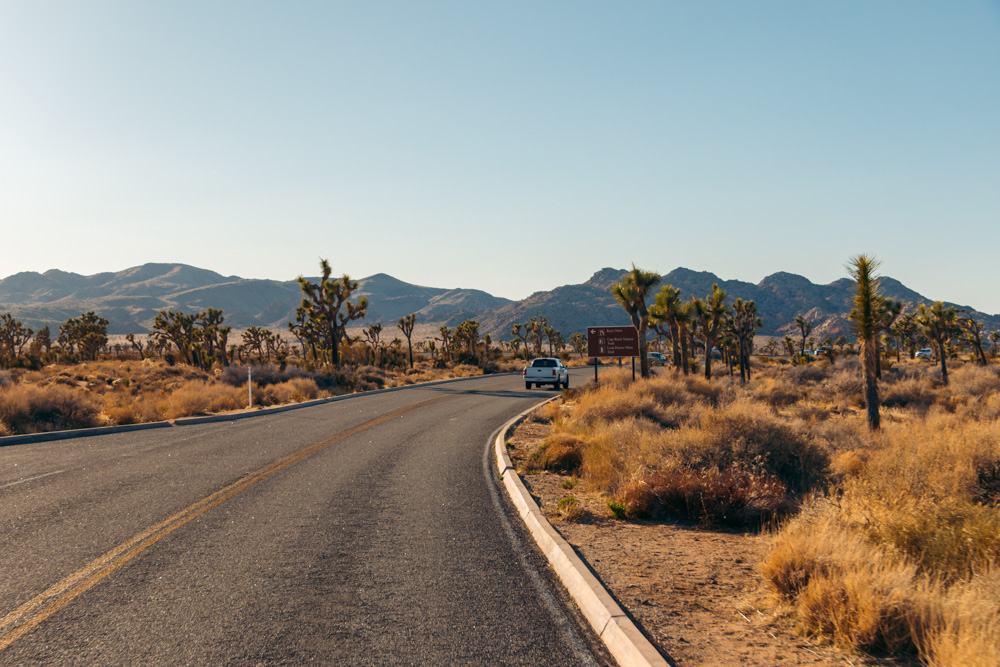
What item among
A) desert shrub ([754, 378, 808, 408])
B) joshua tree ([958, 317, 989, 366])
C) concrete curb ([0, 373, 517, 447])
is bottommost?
desert shrub ([754, 378, 808, 408])

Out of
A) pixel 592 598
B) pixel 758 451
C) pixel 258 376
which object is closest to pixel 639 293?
pixel 258 376

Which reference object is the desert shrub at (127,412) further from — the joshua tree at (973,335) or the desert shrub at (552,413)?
the joshua tree at (973,335)

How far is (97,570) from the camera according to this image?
563 cm

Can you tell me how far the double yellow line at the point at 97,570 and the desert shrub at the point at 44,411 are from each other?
32.3 ft

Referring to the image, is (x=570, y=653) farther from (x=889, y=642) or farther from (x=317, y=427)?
(x=317, y=427)

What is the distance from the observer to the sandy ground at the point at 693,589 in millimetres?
4074

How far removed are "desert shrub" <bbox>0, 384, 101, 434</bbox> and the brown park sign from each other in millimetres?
21789

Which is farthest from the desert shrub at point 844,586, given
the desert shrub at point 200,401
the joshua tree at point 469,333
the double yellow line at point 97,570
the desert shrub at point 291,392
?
the joshua tree at point 469,333

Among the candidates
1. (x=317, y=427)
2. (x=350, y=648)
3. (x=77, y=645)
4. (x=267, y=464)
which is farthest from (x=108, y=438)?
(x=350, y=648)

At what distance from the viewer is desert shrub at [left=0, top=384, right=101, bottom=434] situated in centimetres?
1577

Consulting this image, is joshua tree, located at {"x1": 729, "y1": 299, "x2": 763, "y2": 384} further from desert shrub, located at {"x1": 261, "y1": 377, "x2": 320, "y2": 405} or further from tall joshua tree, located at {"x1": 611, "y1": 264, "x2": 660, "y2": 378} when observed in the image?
desert shrub, located at {"x1": 261, "y1": 377, "x2": 320, "y2": 405}

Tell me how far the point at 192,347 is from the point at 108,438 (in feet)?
137

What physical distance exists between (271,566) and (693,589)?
4.02m

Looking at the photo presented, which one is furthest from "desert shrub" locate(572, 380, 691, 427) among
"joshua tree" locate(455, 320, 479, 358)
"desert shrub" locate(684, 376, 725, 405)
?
"joshua tree" locate(455, 320, 479, 358)
